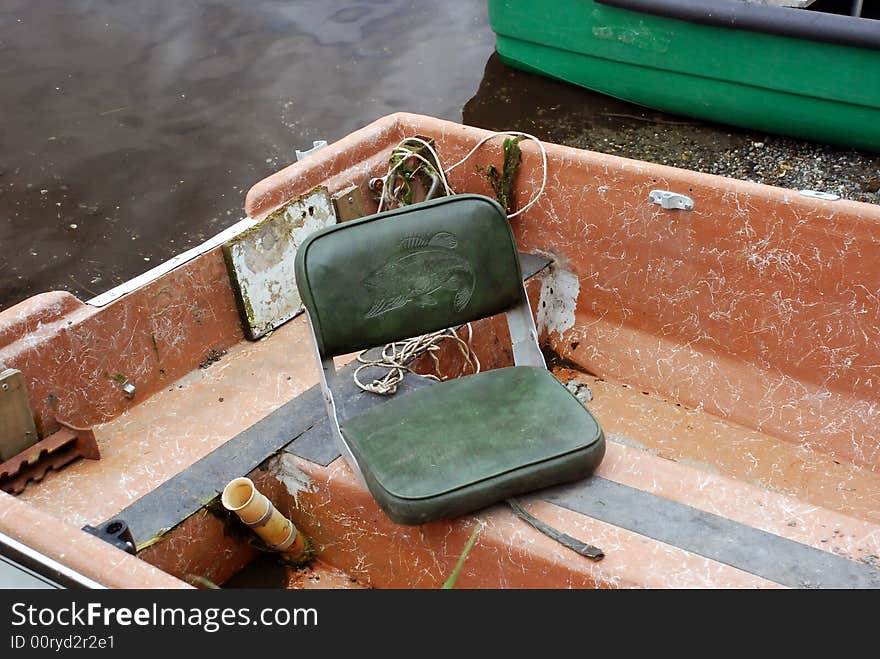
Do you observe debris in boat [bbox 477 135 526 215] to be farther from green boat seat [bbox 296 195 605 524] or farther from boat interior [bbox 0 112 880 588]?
green boat seat [bbox 296 195 605 524]

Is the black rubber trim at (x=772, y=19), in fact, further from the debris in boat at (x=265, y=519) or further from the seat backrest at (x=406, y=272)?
the debris in boat at (x=265, y=519)

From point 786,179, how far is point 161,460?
4157 millimetres

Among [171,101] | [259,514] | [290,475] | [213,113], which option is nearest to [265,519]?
[259,514]

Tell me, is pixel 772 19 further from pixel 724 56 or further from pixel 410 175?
pixel 410 175

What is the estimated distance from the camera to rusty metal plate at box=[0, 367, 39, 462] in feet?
7.14

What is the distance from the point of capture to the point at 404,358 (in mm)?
2623

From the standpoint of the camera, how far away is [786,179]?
525 centimetres

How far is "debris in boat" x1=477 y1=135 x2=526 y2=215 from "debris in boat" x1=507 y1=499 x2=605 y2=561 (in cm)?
131

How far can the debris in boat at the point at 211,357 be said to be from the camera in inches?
108

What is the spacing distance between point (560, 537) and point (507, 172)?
150cm

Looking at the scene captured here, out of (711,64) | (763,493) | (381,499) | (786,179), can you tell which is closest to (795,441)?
(763,493)

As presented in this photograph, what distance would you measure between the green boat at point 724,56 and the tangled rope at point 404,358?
3.16m

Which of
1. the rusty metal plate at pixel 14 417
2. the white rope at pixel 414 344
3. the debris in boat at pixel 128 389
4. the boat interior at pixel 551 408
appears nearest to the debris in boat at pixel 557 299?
the boat interior at pixel 551 408

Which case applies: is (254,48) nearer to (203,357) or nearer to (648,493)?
(203,357)
